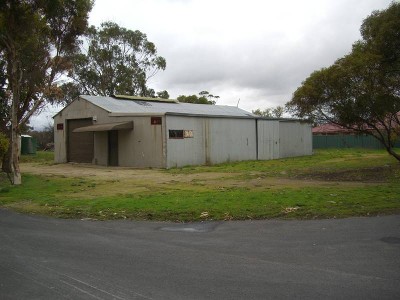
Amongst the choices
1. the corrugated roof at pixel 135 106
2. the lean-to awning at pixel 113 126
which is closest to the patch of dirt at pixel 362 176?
the corrugated roof at pixel 135 106

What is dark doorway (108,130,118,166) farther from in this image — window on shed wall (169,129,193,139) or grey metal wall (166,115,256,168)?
grey metal wall (166,115,256,168)

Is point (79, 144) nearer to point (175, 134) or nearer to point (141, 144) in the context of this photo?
point (141, 144)

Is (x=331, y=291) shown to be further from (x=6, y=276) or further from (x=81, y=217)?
(x=81, y=217)

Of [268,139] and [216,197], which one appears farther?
[268,139]

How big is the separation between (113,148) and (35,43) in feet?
34.0

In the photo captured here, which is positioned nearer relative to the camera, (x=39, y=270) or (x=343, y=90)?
(x=39, y=270)

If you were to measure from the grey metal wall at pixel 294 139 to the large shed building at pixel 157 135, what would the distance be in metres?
0.09

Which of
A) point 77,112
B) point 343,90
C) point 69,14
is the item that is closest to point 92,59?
point 77,112

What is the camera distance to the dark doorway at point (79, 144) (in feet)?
102

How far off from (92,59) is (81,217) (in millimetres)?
43684

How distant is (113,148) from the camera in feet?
95.8

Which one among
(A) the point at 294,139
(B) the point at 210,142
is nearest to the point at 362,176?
(B) the point at 210,142

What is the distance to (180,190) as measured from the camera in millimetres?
15055

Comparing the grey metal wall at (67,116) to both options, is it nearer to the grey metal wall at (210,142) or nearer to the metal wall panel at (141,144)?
the metal wall panel at (141,144)
